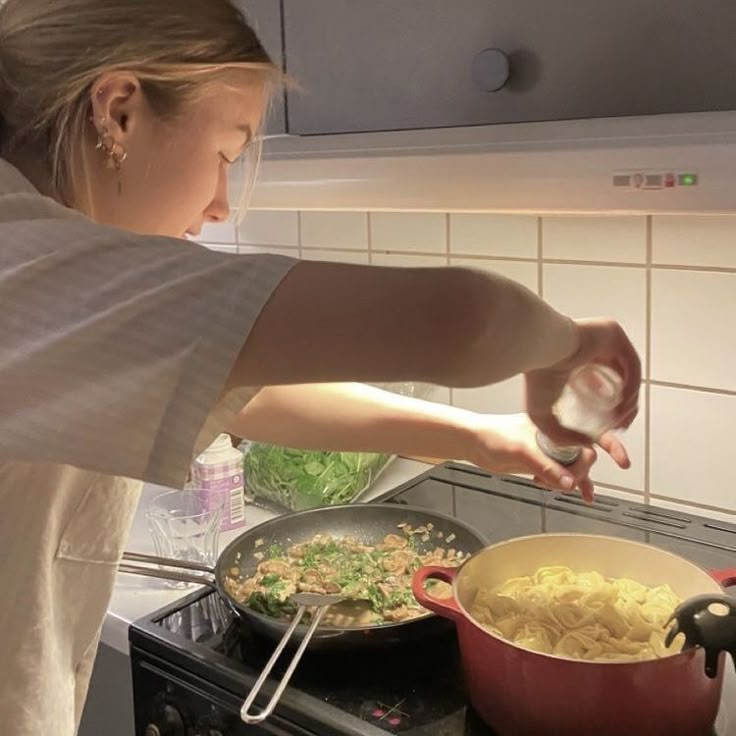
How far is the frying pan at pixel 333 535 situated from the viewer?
90cm

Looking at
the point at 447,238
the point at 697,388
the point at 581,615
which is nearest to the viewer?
the point at 581,615

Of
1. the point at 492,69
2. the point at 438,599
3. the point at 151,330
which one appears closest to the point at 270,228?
the point at 492,69

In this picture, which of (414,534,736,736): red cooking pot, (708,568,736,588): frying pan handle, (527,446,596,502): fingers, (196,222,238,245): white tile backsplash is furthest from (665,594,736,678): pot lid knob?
(196,222,238,245): white tile backsplash

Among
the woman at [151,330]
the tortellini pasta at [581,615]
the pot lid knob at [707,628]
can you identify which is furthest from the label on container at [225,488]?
the pot lid knob at [707,628]

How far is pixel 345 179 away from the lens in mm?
948

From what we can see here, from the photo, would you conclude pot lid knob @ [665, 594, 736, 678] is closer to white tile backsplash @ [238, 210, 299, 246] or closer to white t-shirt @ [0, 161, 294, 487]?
white t-shirt @ [0, 161, 294, 487]

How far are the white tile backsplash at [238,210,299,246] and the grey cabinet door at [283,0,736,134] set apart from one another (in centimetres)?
56

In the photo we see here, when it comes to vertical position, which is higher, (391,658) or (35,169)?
(35,169)

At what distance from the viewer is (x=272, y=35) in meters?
1.11

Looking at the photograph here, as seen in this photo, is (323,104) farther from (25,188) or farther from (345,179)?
(25,188)

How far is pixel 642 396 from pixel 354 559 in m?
0.46

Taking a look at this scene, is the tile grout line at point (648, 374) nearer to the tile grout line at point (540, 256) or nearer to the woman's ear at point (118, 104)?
the tile grout line at point (540, 256)

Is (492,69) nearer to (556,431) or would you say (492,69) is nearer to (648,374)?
(556,431)

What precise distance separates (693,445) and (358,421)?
505 millimetres
